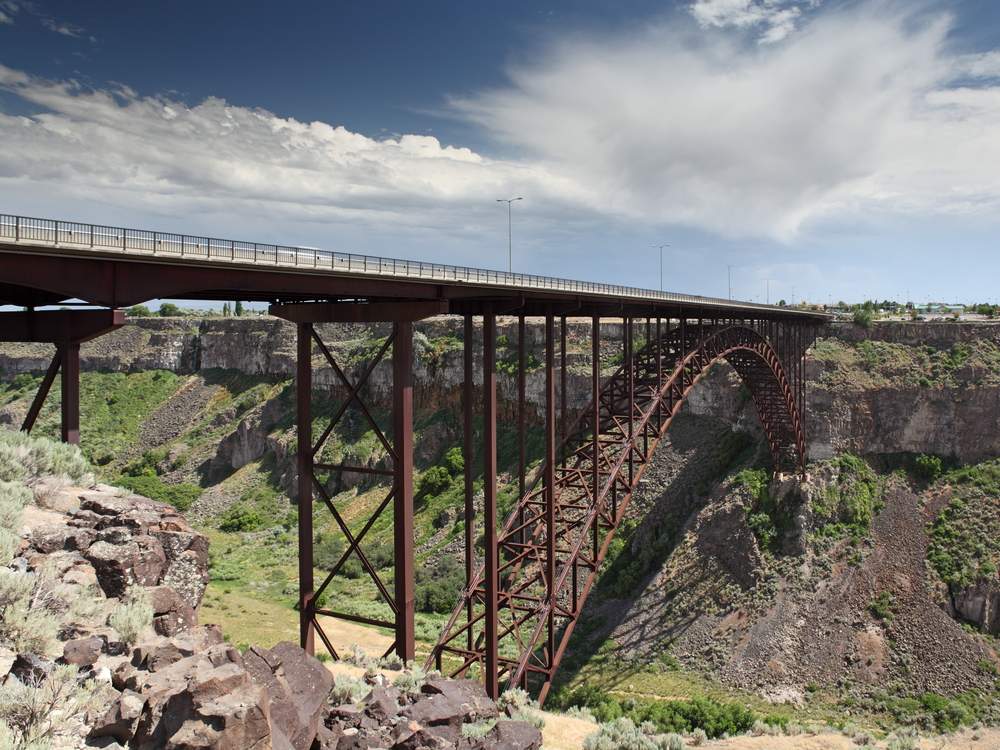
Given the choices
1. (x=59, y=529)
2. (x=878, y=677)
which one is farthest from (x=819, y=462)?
(x=59, y=529)

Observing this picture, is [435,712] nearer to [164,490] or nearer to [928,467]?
[928,467]

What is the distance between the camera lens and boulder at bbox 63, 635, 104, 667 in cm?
872

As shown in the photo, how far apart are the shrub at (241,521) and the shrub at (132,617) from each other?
1868 inches

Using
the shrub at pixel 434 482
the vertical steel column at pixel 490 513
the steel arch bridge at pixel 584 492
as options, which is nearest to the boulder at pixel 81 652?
the vertical steel column at pixel 490 513

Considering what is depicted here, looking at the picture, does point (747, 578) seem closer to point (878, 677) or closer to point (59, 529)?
point (878, 677)

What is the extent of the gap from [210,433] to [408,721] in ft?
221

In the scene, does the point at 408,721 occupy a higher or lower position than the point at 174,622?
lower

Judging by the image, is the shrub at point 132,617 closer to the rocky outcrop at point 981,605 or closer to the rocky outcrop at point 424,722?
the rocky outcrop at point 424,722

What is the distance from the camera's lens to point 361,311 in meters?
16.5

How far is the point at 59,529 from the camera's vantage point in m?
11.2

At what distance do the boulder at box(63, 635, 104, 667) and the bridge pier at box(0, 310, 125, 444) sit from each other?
5718 mm

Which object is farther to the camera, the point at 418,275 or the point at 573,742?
the point at 418,275

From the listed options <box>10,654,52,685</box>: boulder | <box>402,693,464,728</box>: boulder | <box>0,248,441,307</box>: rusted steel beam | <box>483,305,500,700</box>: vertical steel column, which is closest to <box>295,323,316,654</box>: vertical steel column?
<box>0,248,441,307</box>: rusted steel beam

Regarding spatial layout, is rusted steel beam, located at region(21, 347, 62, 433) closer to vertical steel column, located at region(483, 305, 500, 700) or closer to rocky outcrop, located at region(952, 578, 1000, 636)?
vertical steel column, located at region(483, 305, 500, 700)
